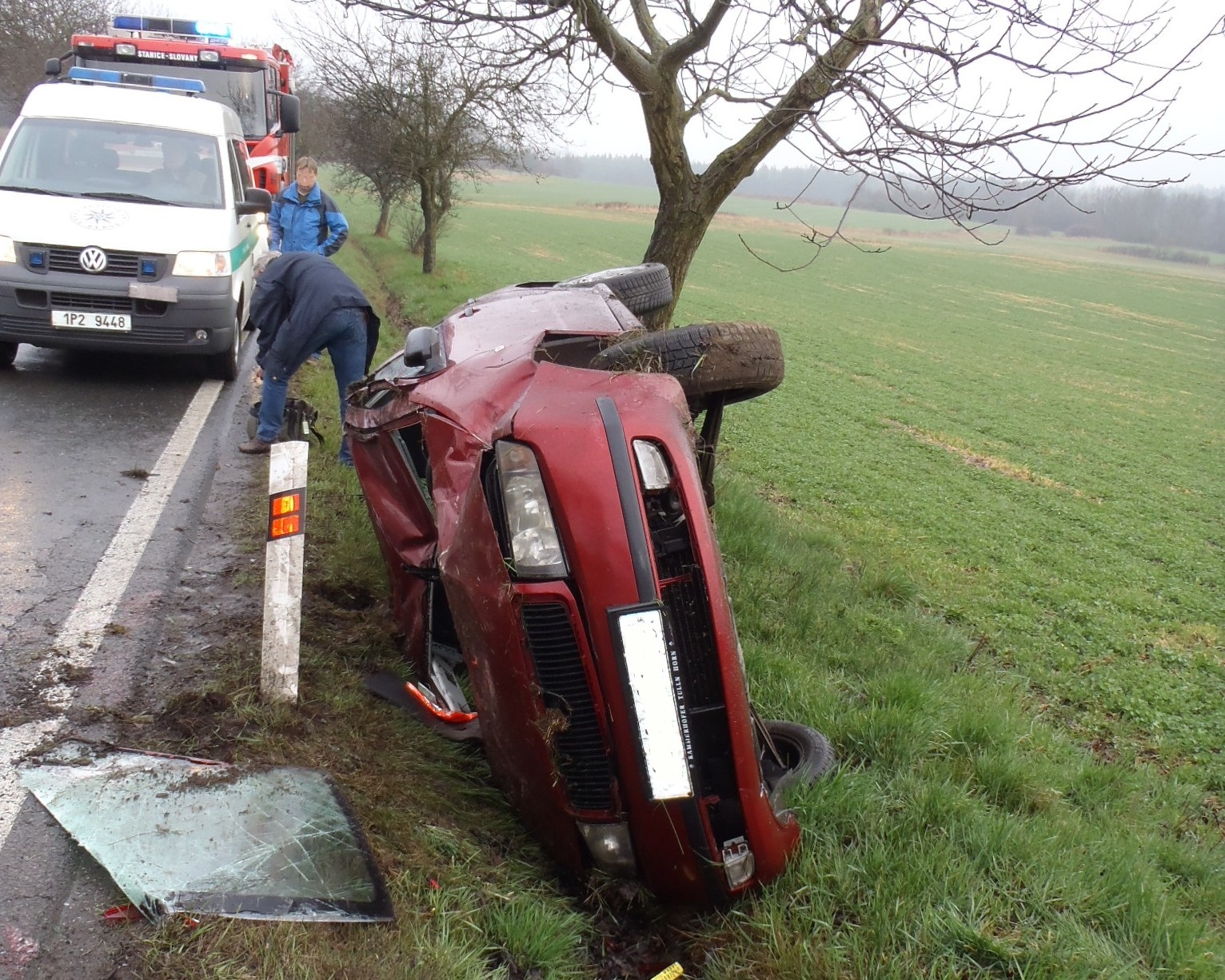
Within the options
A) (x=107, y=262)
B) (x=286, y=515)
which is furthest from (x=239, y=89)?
(x=286, y=515)

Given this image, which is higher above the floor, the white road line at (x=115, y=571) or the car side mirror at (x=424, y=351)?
the car side mirror at (x=424, y=351)

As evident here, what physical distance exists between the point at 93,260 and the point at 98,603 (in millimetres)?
3974

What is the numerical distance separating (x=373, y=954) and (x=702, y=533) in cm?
134

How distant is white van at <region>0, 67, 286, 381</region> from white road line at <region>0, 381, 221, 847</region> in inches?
42.2

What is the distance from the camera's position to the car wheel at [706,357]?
299 centimetres

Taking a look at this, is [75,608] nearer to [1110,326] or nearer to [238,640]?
[238,640]

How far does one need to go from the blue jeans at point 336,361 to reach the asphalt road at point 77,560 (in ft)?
1.16

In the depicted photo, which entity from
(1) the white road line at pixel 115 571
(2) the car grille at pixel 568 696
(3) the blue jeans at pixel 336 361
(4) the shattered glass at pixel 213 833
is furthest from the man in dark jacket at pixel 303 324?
(2) the car grille at pixel 568 696

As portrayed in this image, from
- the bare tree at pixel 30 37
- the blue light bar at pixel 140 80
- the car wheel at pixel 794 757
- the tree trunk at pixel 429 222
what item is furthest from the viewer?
the bare tree at pixel 30 37

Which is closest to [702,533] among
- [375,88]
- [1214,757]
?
[1214,757]

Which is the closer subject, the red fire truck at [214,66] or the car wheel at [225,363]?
the car wheel at [225,363]

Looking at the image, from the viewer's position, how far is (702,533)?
2.59 metres

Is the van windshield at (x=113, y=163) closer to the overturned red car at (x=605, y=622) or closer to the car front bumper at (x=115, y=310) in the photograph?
the car front bumper at (x=115, y=310)

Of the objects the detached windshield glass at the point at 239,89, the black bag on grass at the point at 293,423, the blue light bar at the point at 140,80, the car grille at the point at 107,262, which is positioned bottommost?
the black bag on grass at the point at 293,423
